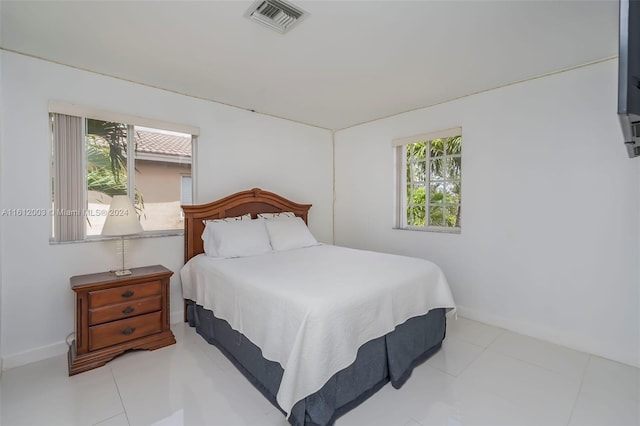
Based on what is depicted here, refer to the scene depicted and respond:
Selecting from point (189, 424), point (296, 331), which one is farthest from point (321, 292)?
point (189, 424)

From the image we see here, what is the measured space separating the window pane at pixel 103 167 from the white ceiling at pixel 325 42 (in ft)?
1.69

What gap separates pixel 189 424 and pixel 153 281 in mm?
1260

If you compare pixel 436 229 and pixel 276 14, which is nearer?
pixel 276 14

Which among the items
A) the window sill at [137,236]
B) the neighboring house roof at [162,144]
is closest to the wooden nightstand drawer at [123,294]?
the window sill at [137,236]

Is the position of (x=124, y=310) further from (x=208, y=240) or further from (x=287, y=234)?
(x=287, y=234)

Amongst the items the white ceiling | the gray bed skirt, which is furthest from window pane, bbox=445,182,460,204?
the gray bed skirt

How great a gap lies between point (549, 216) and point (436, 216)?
1.15 m

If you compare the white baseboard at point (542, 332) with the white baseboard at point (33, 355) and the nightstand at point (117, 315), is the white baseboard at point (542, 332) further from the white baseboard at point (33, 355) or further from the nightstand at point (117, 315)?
the white baseboard at point (33, 355)

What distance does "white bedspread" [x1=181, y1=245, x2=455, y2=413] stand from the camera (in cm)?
→ 152

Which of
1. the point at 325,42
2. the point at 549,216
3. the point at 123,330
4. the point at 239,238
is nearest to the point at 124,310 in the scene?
the point at 123,330

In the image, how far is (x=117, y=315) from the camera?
2330mm

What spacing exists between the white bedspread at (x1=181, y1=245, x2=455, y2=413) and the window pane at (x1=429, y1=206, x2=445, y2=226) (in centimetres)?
118

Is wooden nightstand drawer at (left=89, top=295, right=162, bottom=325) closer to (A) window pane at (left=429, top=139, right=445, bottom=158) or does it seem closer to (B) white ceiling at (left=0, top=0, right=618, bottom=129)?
(B) white ceiling at (left=0, top=0, right=618, bottom=129)

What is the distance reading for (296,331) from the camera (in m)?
1.57
